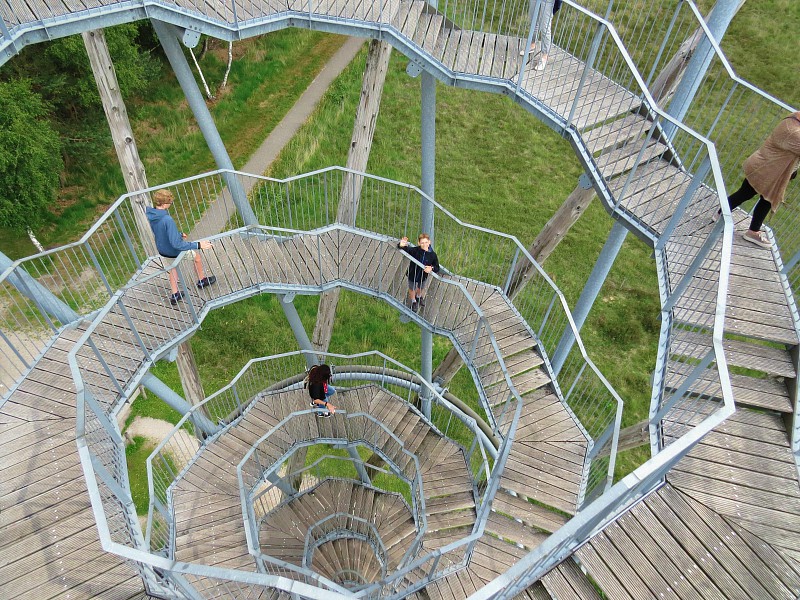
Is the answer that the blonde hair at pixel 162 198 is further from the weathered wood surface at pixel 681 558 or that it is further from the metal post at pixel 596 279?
the weathered wood surface at pixel 681 558

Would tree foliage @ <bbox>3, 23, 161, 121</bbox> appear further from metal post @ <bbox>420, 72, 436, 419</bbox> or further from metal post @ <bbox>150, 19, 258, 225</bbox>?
metal post @ <bbox>420, 72, 436, 419</bbox>

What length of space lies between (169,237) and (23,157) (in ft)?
28.2

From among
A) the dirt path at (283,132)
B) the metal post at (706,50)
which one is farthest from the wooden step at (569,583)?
the dirt path at (283,132)

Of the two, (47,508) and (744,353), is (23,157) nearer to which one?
(47,508)

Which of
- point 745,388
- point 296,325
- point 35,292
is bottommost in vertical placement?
point 745,388

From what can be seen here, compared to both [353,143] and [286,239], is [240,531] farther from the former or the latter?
[353,143]

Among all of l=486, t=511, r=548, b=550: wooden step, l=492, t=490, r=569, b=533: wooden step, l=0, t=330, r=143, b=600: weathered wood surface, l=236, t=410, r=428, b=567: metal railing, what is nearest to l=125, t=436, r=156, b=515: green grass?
l=236, t=410, r=428, b=567: metal railing

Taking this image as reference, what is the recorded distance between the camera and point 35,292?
25.5 feet

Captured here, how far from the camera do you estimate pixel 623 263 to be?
17484 mm

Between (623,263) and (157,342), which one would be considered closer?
(157,342)

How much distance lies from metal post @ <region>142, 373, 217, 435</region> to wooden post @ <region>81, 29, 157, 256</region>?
2374 millimetres

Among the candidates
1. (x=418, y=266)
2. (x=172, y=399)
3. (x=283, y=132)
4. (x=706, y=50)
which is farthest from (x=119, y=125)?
(x=283, y=132)

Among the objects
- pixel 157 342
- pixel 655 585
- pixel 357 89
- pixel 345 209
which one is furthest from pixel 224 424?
pixel 357 89

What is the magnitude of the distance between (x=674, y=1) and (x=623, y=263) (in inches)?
464
